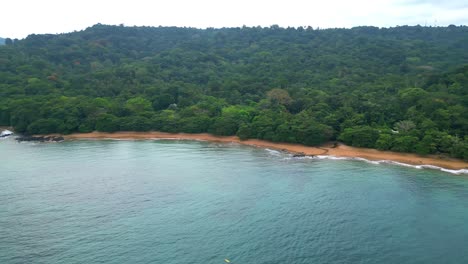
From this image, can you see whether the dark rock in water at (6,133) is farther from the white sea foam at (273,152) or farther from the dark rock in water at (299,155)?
the dark rock in water at (299,155)

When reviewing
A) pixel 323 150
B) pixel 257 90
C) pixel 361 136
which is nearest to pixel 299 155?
pixel 323 150

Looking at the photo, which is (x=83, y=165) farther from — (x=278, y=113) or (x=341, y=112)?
(x=341, y=112)

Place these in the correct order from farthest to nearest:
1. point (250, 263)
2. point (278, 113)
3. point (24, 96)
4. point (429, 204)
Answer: point (24, 96)
point (278, 113)
point (429, 204)
point (250, 263)

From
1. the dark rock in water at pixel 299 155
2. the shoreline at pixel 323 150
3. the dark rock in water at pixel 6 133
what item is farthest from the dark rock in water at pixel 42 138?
the dark rock in water at pixel 299 155

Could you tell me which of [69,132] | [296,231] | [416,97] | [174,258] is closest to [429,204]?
[296,231]

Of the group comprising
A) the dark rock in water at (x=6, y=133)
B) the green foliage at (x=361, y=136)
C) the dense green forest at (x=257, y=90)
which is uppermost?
the dense green forest at (x=257, y=90)

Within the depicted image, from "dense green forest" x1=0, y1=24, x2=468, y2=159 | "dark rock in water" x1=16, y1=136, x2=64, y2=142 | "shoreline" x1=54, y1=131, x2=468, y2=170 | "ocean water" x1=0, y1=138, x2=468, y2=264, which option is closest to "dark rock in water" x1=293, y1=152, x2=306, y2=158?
"shoreline" x1=54, y1=131, x2=468, y2=170

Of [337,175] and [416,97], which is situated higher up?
[416,97]
